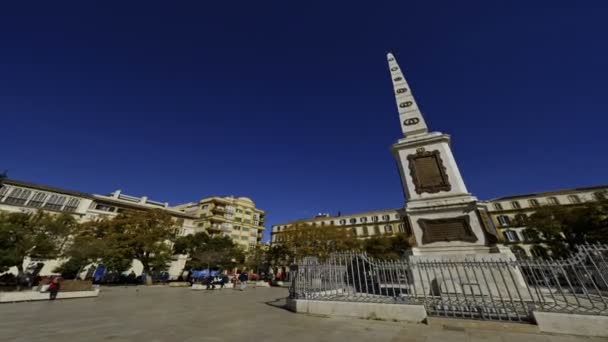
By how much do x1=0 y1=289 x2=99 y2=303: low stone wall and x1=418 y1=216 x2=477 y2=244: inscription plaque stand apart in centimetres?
2098

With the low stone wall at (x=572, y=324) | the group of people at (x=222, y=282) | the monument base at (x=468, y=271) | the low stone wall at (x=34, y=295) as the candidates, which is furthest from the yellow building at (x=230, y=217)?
the low stone wall at (x=572, y=324)

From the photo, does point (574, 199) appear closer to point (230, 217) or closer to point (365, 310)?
point (365, 310)

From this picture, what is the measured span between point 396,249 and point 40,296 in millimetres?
38788

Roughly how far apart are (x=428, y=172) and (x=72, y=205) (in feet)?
167

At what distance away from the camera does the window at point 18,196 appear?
32.4 metres

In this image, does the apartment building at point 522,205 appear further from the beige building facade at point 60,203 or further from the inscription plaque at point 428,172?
the beige building facade at point 60,203

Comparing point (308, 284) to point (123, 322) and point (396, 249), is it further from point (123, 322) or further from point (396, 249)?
point (396, 249)

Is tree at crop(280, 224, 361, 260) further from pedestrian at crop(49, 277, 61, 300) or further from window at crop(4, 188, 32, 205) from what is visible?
window at crop(4, 188, 32, 205)

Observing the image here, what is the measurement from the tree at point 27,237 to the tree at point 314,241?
75.4 ft

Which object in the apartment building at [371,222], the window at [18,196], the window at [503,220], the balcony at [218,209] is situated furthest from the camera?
the balcony at [218,209]

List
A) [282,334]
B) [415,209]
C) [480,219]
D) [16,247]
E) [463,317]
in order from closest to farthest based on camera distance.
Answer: [282,334], [463,317], [480,219], [415,209], [16,247]

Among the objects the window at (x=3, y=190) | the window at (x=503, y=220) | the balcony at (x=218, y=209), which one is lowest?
the window at (x=503, y=220)

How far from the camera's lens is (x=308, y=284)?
29.3 feet

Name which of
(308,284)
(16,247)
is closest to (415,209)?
(308,284)
